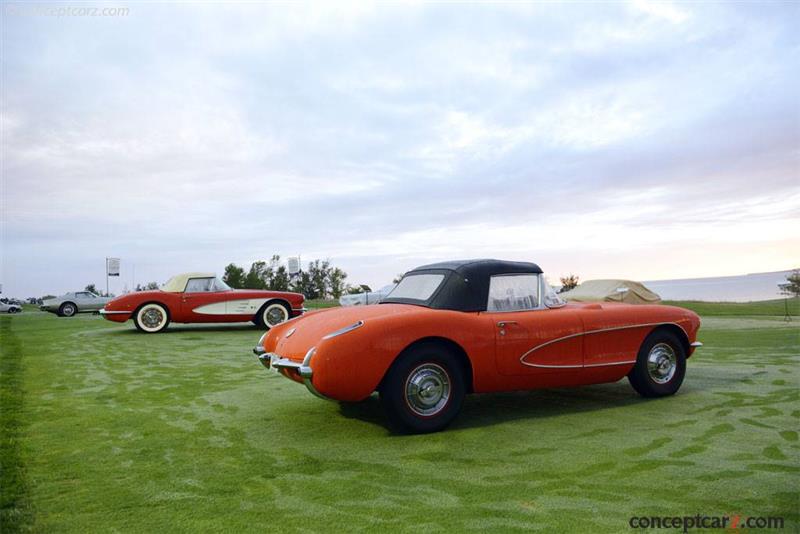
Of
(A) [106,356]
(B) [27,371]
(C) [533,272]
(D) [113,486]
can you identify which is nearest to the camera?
(D) [113,486]

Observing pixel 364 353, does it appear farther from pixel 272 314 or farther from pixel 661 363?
pixel 272 314

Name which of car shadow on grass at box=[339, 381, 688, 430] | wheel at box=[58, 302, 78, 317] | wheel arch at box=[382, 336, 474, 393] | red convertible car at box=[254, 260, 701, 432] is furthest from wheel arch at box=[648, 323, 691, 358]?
wheel at box=[58, 302, 78, 317]

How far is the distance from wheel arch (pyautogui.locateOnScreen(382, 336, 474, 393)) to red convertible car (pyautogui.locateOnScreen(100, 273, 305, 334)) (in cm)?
1023

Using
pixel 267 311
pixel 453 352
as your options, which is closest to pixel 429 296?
pixel 453 352

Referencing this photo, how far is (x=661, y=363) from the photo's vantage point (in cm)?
591

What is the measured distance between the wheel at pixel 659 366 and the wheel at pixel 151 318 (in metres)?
11.3

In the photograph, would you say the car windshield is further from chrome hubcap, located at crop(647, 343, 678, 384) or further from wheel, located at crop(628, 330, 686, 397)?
chrome hubcap, located at crop(647, 343, 678, 384)

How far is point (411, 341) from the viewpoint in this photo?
14.8 ft

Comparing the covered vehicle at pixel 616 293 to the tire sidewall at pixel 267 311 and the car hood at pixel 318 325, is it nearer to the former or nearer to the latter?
the tire sidewall at pixel 267 311

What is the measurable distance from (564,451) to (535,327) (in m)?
1.29

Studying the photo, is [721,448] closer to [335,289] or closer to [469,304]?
[469,304]

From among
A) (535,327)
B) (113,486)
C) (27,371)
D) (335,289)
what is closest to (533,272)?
(535,327)

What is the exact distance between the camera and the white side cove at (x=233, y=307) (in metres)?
14.4

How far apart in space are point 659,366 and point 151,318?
11648 mm
